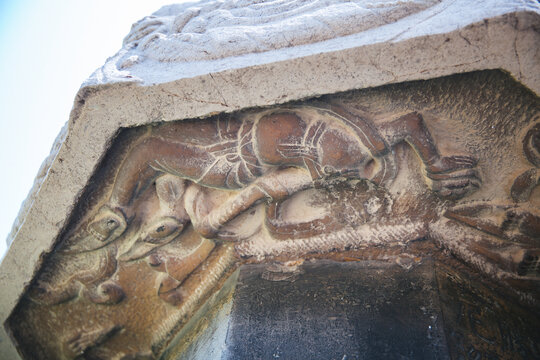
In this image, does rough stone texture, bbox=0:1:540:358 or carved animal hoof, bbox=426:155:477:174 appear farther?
carved animal hoof, bbox=426:155:477:174

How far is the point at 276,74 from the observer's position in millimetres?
1047

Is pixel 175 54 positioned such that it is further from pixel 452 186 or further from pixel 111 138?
pixel 452 186

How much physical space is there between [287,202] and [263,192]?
15cm

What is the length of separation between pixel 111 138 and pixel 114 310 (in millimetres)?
836

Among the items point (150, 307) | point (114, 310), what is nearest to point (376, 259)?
point (150, 307)

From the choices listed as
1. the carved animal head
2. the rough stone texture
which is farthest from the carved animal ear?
the rough stone texture

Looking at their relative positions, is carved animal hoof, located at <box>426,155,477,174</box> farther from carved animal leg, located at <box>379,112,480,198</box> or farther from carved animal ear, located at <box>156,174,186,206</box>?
carved animal ear, located at <box>156,174,186,206</box>

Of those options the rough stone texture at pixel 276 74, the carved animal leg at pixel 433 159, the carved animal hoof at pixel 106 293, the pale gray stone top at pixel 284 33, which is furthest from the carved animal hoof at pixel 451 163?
the carved animal hoof at pixel 106 293

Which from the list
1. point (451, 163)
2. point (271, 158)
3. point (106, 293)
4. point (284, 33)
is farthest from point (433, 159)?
point (106, 293)

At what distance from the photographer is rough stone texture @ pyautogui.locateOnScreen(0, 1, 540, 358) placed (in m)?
0.92

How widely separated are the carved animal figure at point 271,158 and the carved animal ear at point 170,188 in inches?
1.3

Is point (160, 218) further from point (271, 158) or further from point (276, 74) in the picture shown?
point (276, 74)

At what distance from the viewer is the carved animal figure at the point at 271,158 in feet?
3.80

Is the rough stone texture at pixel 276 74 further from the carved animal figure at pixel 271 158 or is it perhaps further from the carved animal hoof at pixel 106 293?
the carved animal hoof at pixel 106 293
